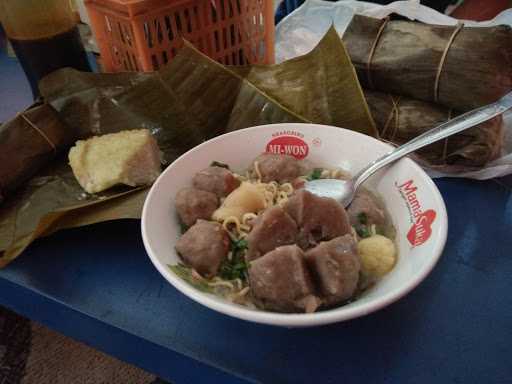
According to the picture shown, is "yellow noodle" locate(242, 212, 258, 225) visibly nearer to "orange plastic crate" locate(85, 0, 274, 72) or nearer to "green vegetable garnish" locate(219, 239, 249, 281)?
"green vegetable garnish" locate(219, 239, 249, 281)

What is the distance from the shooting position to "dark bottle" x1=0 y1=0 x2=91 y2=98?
153 centimetres

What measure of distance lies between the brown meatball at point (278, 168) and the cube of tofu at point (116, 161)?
1.23 feet

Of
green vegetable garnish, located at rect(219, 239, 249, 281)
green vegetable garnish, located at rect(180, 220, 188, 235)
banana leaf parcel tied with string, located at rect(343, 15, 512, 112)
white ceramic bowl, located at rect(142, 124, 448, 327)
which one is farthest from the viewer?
banana leaf parcel tied with string, located at rect(343, 15, 512, 112)

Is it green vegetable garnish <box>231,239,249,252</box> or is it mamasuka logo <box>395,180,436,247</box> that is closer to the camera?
mamasuka logo <box>395,180,436,247</box>

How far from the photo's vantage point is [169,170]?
1.10m

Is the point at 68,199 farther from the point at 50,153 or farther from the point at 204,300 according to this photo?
the point at 204,300

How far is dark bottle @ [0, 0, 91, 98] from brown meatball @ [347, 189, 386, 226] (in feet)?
4.37

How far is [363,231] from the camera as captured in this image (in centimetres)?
102

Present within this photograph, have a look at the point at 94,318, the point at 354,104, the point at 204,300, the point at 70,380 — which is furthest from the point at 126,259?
the point at 70,380

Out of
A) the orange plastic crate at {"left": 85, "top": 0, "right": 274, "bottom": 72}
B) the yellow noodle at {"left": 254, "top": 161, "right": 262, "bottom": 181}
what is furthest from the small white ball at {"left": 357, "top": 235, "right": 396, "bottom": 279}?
the orange plastic crate at {"left": 85, "top": 0, "right": 274, "bottom": 72}

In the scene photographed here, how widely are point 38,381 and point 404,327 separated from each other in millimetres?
1621

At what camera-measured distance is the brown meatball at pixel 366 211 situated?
3.36 ft

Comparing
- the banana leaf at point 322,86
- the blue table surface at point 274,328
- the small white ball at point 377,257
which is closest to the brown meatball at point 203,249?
the blue table surface at point 274,328

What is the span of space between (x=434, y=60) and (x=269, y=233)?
92 cm
